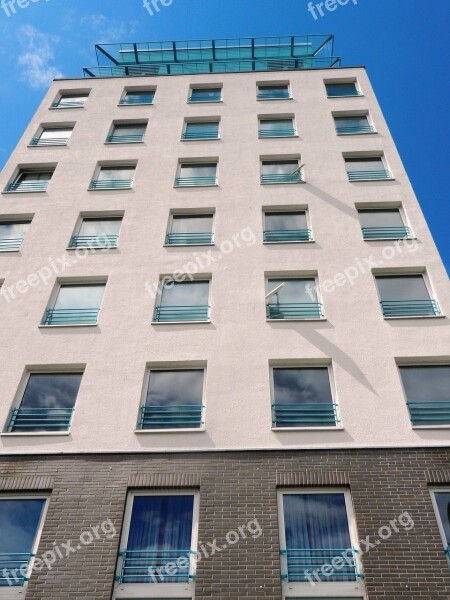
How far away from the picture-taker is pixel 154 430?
40.9ft

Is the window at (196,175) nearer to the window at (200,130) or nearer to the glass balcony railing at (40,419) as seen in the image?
the window at (200,130)

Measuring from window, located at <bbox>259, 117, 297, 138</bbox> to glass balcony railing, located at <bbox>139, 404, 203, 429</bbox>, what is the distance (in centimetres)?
1327

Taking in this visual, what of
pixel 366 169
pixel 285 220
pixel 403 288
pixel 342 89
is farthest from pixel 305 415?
pixel 342 89

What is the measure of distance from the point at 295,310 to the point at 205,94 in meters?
14.8

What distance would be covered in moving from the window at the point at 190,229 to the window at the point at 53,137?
744 cm

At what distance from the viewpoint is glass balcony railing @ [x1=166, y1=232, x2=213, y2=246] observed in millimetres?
17530

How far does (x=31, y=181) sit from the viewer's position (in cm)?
2067

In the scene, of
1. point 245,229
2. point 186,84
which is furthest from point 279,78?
point 245,229

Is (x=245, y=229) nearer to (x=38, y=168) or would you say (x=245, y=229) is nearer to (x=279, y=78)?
(x=38, y=168)

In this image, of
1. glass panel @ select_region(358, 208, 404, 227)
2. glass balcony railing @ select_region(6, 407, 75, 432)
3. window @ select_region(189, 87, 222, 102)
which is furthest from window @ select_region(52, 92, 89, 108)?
glass balcony railing @ select_region(6, 407, 75, 432)

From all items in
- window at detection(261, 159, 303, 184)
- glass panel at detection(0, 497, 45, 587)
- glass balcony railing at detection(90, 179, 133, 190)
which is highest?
window at detection(261, 159, 303, 184)

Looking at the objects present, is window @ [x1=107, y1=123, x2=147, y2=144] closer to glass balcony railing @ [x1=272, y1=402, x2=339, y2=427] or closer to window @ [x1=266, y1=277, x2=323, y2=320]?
window @ [x1=266, y1=277, x2=323, y2=320]

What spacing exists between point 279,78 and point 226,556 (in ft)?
73.4

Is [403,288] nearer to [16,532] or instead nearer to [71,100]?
[16,532]
